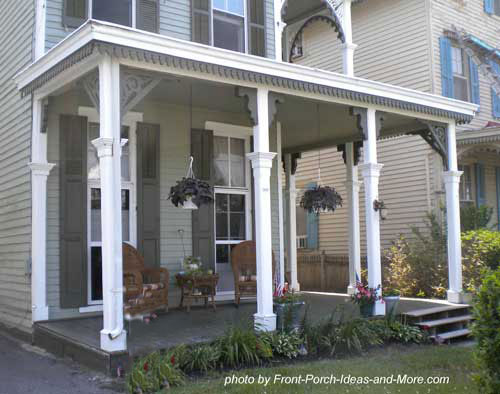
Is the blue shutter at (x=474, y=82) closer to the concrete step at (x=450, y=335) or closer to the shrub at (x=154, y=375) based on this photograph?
the concrete step at (x=450, y=335)

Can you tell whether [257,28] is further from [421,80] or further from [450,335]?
[450,335]

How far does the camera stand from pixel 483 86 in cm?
1393

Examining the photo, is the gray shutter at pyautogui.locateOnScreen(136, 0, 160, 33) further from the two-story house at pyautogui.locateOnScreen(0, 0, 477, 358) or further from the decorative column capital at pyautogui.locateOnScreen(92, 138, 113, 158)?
the decorative column capital at pyautogui.locateOnScreen(92, 138, 113, 158)

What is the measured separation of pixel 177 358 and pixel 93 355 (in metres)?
0.89

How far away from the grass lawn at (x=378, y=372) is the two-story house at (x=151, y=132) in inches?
38.2

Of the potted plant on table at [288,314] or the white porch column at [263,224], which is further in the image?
the potted plant on table at [288,314]

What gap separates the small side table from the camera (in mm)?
8406

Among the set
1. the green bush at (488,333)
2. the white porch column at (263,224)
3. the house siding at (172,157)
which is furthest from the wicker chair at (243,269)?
the green bush at (488,333)

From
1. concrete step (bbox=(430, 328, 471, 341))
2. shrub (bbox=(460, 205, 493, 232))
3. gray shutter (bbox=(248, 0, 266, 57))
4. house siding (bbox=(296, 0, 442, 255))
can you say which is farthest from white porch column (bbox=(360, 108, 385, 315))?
house siding (bbox=(296, 0, 442, 255))

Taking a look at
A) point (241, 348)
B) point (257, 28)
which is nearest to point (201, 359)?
point (241, 348)

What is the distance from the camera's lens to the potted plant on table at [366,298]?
26.0 feet

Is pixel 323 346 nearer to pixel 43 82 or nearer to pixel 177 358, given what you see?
pixel 177 358

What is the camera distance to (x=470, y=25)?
1393 cm

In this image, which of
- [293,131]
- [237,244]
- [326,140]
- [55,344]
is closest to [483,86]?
[326,140]
